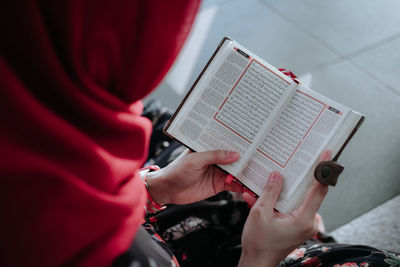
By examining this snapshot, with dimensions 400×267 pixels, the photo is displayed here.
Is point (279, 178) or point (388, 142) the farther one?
point (388, 142)

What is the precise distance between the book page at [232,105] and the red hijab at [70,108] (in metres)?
0.28

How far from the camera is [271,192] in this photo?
61cm

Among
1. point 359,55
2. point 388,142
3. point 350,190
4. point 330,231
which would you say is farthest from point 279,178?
point 359,55

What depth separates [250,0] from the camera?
2.03 m

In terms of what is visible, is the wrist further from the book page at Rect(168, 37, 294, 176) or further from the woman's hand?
the book page at Rect(168, 37, 294, 176)

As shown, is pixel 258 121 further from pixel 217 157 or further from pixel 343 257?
pixel 343 257

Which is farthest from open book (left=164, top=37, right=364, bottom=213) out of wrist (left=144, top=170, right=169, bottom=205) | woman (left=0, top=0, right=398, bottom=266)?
woman (left=0, top=0, right=398, bottom=266)

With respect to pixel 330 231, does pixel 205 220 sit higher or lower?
lower

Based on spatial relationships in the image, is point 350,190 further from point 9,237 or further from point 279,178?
point 9,237

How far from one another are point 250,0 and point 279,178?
5.46 feet

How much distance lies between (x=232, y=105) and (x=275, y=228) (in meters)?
0.25

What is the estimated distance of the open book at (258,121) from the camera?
24.7 inches

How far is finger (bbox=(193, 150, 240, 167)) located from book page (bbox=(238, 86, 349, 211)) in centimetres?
4

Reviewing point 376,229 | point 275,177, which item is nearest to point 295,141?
point 275,177
